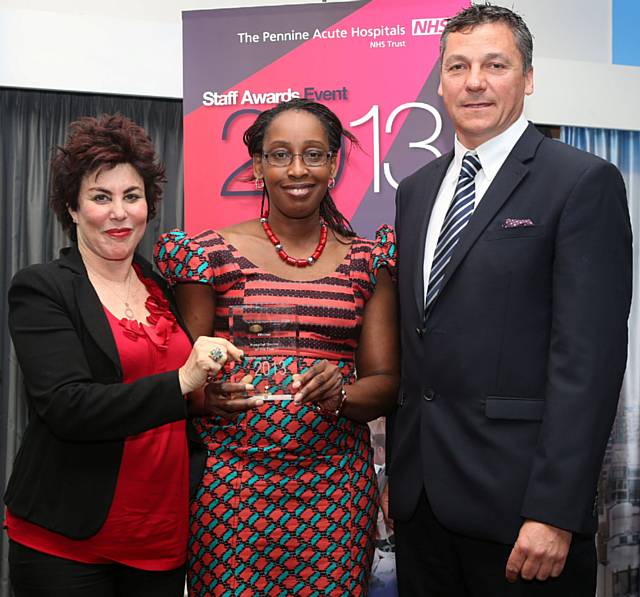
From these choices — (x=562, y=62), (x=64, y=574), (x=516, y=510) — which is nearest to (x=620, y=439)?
(x=562, y=62)

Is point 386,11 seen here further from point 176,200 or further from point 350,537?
point 350,537

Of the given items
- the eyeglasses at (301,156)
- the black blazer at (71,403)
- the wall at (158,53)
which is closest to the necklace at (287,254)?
the eyeglasses at (301,156)

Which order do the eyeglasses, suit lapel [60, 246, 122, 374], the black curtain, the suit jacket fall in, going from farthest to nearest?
the black curtain, the eyeglasses, suit lapel [60, 246, 122, 374], the suit jacket

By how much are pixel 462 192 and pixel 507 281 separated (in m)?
0.33

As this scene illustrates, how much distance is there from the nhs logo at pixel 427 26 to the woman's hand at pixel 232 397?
2.12 meters

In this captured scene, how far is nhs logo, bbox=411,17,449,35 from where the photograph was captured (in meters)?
3.59

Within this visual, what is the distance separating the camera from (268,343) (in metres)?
2.17

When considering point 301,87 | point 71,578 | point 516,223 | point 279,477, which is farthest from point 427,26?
point 71,578

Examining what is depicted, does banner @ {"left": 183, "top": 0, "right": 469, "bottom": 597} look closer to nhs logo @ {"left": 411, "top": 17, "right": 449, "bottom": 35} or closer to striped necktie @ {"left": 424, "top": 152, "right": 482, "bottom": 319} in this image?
nhs logo @ {"left": 411, "top": 17, "right": 449, "bottom": 35}

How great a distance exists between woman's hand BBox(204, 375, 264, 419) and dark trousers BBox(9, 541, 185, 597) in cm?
53

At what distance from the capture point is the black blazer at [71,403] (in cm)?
206

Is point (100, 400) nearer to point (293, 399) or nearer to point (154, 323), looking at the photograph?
point (154, 323)

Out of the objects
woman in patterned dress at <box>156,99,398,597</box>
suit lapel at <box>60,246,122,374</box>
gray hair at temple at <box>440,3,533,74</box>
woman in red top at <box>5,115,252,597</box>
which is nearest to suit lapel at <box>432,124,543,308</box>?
gray hair at temple at <box>440,3,533,74</box>

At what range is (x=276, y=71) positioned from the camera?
12.0ft
